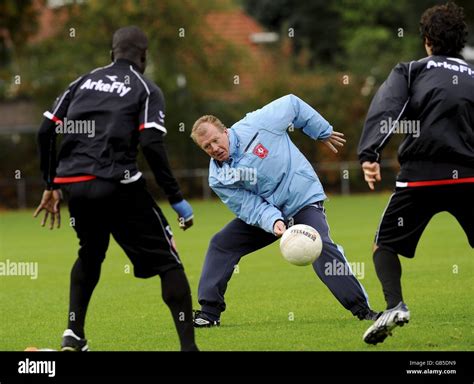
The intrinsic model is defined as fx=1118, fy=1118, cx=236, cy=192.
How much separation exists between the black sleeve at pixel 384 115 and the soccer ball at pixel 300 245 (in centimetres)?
107

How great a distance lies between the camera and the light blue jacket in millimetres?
9773

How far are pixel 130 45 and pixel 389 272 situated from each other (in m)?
2.67

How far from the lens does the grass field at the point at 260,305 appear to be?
9.27 m

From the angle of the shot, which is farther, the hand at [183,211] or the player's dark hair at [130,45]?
the player's dark hair at [130,45]

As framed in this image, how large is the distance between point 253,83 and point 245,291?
23108mm

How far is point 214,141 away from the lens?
30.9 ft

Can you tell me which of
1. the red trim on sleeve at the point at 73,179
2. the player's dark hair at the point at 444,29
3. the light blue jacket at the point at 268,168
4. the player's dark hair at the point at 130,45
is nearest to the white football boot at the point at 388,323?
the light blue jacket at the point at 268,168

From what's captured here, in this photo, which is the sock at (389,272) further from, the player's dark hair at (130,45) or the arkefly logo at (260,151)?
the player's dark hair at (130,45)

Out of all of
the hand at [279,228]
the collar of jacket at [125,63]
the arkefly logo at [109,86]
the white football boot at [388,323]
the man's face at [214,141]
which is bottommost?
the white football boot at [388,323]

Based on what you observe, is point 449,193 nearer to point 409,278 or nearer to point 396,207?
point 396,207

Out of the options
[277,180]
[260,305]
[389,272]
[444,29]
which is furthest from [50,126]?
[260,305]

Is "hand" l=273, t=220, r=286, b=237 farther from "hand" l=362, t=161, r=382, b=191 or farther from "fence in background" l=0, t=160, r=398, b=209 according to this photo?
"fence in background" l=0, t=160, r=398, b=209

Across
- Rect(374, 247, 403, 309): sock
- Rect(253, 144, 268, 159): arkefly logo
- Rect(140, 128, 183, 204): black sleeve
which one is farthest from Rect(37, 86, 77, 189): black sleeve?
Rect(374, 247, 403, 309): sock

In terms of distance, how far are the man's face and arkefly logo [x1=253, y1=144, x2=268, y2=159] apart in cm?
30
